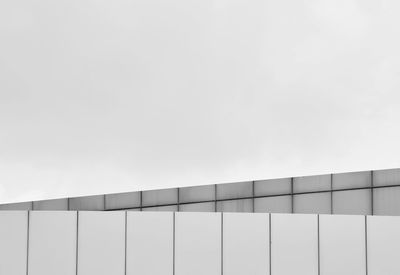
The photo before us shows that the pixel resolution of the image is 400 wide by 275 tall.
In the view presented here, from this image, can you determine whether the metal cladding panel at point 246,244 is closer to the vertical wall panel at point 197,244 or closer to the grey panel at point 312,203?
the vertical wall panel at point 197,244

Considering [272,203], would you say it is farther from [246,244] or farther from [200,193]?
[246,244]

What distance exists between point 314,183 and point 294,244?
11.6m

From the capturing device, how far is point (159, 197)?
30.0 metres

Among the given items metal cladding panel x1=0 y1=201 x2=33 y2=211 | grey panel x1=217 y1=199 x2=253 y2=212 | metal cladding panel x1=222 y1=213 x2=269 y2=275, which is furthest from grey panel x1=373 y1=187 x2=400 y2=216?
metal cladding panel x1=0 y1=201 x2=33 y2=211

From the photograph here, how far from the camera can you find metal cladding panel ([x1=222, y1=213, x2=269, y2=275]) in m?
19.8

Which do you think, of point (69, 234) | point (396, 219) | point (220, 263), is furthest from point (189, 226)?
point (396, 219)

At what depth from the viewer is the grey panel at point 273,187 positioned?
3122cm

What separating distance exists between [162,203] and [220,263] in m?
10.6

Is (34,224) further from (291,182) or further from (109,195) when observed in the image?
(291,182)

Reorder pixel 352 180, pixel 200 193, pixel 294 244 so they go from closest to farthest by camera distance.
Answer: pixel 294 244
pixel 200 193
pixel 352 180

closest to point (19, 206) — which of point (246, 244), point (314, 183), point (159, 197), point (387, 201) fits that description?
point (159, 197)

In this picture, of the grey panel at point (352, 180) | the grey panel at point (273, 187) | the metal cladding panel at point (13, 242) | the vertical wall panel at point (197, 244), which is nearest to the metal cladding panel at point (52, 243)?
the metal cladding panel at point (13, 242)

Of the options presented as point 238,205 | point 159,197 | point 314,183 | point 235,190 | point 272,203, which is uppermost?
point 314,183

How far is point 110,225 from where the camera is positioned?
64.7ft
